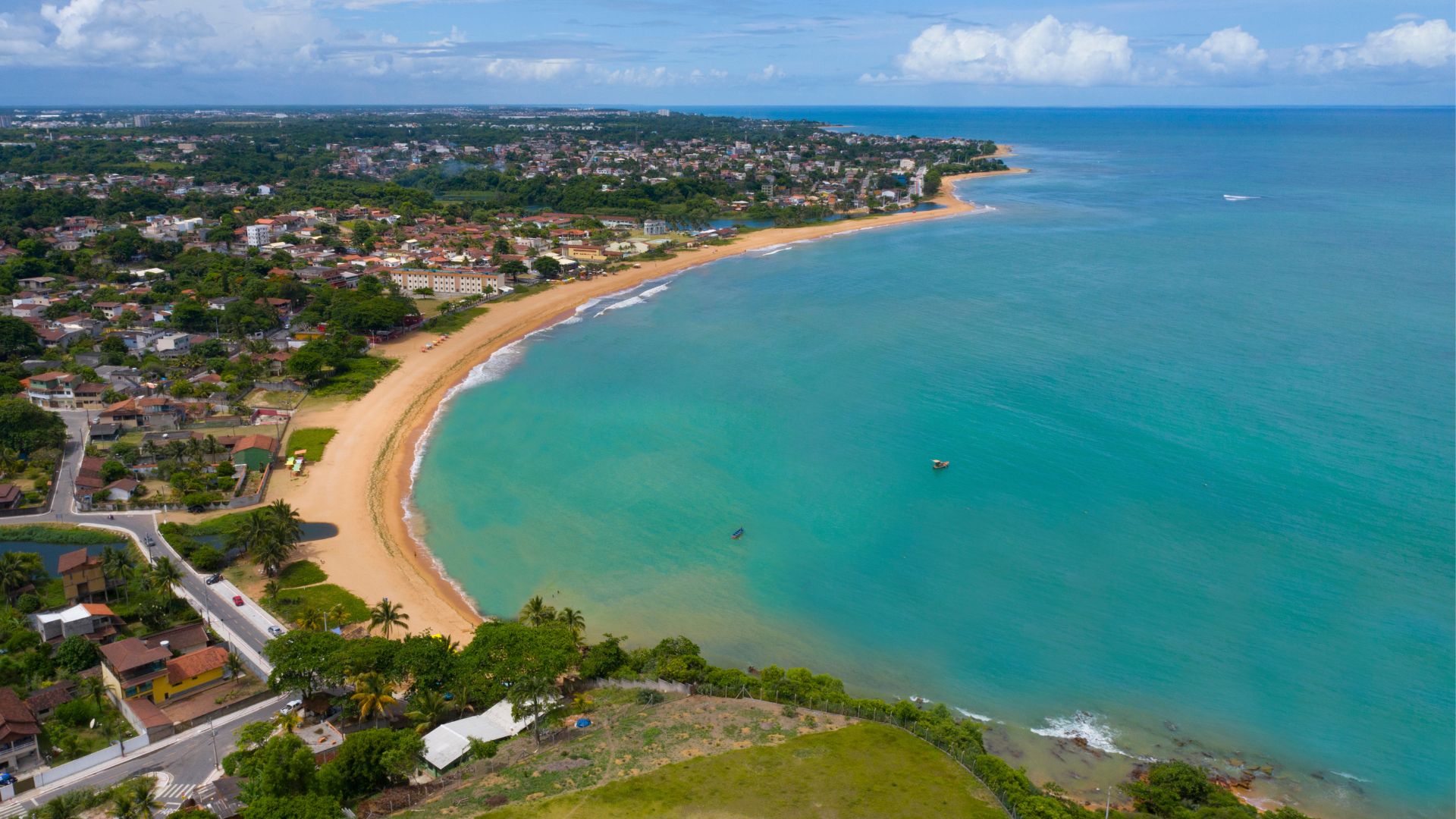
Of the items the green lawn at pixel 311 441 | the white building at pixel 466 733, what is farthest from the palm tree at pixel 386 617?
the green lawn at pixel 311 441

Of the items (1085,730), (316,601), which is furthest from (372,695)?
(1085,730)

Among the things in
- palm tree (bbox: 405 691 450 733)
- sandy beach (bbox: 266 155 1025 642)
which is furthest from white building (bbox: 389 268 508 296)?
palm tree (bbox: 405 691 450 733)

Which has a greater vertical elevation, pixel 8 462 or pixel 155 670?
pixel 8 462

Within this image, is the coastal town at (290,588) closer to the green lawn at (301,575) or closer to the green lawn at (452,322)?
the green lawn at (301,575)

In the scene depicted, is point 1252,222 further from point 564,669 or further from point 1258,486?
point 564,669

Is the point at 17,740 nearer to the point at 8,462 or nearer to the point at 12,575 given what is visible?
the point at 12,575

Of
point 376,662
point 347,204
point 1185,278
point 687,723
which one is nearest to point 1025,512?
point 687,723
